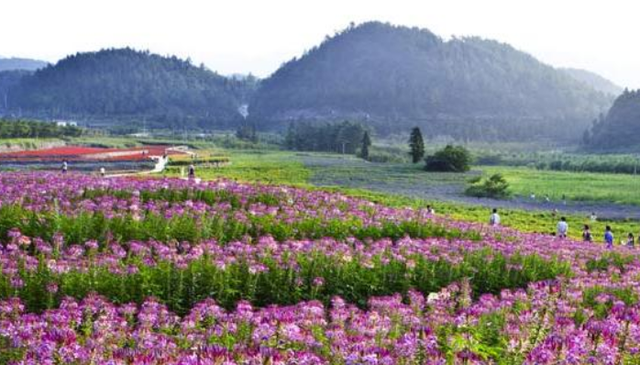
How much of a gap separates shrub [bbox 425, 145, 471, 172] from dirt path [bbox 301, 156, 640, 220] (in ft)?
9.52

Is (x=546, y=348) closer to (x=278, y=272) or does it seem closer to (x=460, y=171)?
(x=278, y=272)

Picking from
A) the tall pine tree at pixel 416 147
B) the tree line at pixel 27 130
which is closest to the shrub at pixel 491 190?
the tall pine tree at pixel 416 147

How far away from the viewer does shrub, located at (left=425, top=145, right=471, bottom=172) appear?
281 ft

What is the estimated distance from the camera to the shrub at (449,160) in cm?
8569

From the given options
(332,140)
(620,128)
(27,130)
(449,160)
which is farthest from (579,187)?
(620,128)

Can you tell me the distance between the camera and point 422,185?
6844cm

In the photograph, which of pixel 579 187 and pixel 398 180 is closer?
pixel 398 180

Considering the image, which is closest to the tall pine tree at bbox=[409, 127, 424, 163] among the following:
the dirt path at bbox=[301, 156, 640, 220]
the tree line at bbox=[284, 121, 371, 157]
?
the dirt path at bbox=[301, 156, 640, 220]

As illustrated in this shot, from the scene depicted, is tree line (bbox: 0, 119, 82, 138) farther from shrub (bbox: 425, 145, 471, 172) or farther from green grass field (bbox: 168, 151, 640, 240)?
shrub (bbox: 425, 145, 471, 172)

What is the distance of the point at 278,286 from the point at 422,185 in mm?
58243

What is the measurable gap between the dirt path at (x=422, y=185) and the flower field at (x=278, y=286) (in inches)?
1501

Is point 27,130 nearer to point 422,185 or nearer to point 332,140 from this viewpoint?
point 422,185

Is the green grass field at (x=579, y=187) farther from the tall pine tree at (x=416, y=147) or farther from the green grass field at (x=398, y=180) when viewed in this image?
the tall pine tree at (x=416, y=147)

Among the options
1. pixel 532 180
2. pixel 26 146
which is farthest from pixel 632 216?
pixel 26 146
